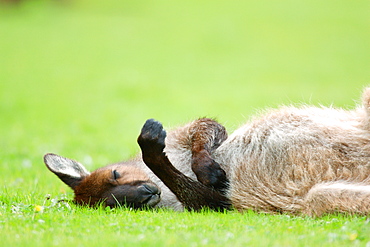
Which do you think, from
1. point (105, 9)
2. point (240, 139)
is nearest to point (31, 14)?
point (105, 9)

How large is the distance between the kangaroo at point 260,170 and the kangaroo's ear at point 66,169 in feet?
0.04

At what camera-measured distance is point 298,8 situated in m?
35.9

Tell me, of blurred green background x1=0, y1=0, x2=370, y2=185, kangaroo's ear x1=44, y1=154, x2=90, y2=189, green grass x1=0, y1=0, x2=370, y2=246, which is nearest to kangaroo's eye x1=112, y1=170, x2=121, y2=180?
green grass x1=0, y1=0, x2=370, y2=246

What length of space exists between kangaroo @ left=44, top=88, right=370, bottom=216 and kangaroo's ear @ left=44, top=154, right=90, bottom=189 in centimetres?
1

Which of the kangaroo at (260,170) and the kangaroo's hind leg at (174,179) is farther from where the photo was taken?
the kangaroo's hind leg at (174,179)

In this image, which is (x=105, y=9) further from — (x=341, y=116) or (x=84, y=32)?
(x=341, y=116)

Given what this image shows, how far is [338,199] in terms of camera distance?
4.68 m

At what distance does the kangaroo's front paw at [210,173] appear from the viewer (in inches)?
208

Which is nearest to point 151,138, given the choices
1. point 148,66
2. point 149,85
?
point 149,85

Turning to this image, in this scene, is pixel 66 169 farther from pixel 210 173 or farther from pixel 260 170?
pixel 260 170

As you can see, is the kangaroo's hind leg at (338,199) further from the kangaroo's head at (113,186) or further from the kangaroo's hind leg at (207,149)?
the kangaroo's head at (113,186)

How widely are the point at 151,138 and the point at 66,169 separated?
1.20 metres

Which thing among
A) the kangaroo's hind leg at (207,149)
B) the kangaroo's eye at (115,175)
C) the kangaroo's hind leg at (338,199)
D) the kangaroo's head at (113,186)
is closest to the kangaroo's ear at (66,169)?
the kangaroo's head at (113,186)

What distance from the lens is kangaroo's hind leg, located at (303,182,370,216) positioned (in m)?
4.61
